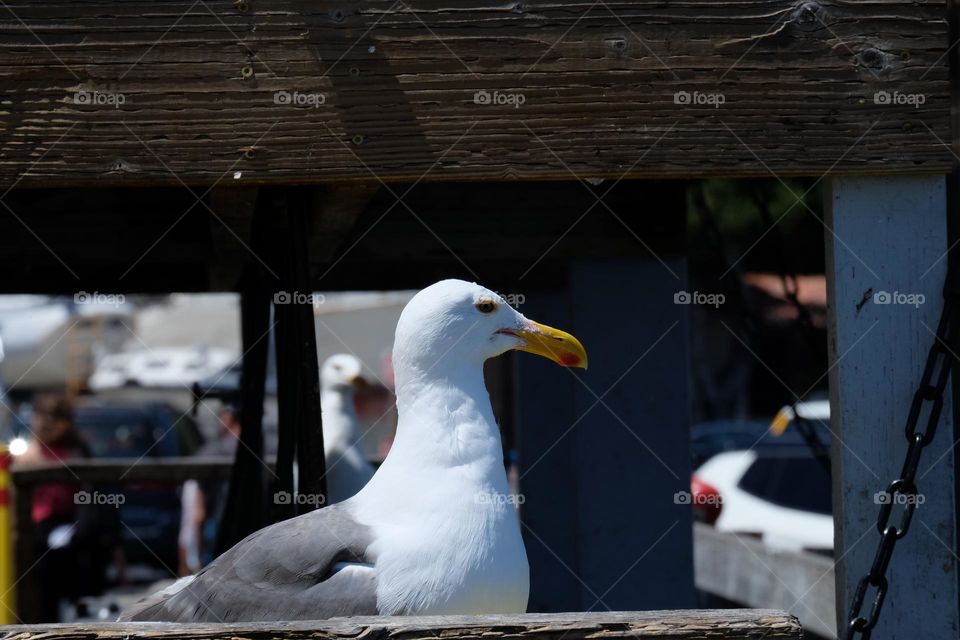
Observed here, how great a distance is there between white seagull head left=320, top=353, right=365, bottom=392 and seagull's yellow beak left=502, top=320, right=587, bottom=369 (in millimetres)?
4465

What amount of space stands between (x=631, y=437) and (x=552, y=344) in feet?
6.82

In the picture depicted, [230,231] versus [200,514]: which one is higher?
[230,231]

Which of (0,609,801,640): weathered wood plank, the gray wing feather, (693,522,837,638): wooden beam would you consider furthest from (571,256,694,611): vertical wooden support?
(0,609,801,640): weathered wood plank

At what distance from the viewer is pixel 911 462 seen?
3.52 metres

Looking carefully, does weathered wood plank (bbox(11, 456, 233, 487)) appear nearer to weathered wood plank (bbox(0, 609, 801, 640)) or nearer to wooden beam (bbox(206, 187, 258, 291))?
wooden beam (bbox(206, 187, 258, 291))

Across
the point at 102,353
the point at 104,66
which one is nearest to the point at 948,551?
the point at 104,66

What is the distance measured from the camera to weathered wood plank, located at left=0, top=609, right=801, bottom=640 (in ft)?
7.61

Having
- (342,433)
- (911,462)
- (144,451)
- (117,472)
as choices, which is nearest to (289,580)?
(911,462)

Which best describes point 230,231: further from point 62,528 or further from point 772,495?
point 772,495

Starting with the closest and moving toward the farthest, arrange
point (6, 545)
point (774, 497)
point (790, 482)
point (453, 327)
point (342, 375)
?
point (453, 327) → point (342, 375) → point (6, 545) → point (774, 497) → point (790, 482)

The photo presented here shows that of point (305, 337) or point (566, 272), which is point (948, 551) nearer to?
point (305, 337)

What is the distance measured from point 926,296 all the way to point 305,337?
193 centimetres

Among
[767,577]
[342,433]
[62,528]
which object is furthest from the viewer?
[62,528]

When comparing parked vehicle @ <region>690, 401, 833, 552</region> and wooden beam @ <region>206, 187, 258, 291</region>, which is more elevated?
wooden beam @ <region>206, 187, 258, 291</region>
